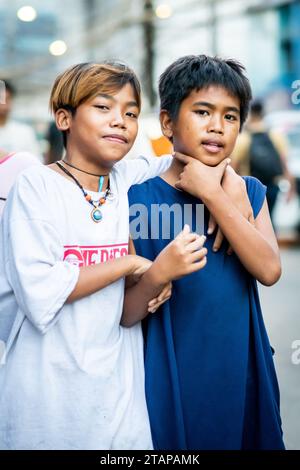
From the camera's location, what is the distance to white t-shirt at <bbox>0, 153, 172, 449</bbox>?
1.61 meters

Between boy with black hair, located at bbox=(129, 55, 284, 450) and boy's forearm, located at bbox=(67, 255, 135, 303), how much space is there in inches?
8.9

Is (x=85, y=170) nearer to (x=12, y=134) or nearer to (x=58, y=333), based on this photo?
(x=58, y=333)

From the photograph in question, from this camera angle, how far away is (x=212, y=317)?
1.82 m

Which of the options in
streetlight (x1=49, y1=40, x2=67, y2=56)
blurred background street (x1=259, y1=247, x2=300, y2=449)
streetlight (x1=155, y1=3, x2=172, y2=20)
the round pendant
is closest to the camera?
the round pendant

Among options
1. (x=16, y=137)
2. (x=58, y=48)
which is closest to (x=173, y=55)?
(x=58, y=48)

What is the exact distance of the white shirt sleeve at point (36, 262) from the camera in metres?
1.60

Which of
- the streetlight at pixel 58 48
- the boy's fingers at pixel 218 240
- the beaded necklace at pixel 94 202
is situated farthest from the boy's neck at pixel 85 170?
the streetlight at pixel 58 48

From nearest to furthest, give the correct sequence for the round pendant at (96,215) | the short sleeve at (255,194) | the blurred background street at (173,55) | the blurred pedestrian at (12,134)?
1. the round pendant at (96,215)
2. the short sleeve at (255,194)
3. the blurred pedestrian at (12,134)
4. the blurred background street at (173,55)

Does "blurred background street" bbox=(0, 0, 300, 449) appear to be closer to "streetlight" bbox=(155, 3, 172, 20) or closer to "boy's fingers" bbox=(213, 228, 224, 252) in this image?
"streetlight" bbox=(155, 3, 172, 20)

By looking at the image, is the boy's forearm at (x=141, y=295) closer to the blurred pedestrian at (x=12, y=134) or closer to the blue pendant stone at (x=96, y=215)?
the blue pendant stone at (x=96, y=215)

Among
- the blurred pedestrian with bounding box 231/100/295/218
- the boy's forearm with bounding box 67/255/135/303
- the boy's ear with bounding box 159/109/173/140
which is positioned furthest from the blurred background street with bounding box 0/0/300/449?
the boy's forearm with bounding box 67/255/135/303

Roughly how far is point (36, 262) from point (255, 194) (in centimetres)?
70

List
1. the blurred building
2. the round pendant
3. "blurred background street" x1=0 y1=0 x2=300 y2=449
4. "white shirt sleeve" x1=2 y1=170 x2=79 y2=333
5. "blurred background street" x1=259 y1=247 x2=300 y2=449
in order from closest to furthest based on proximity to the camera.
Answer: "white shirt sleeve" x1=2 y1=170 x2=79 y2=333 → the round pendant → "blurred background street" x1=259 y1=247 x2=300 y2=449 → "blurred background street" x1=0 y1=0 x2=300 y2=449 → the blurred building

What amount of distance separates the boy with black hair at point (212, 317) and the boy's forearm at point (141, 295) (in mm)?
82
